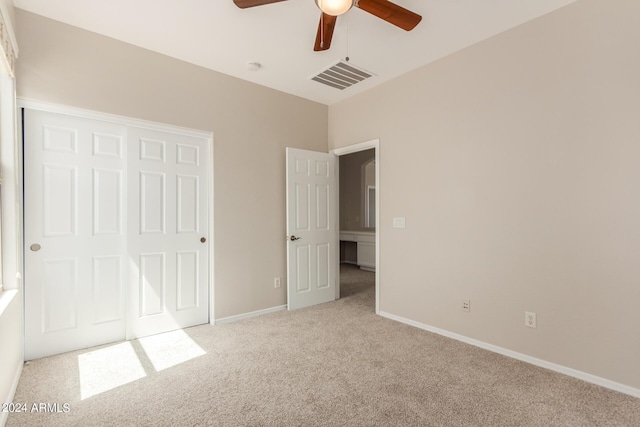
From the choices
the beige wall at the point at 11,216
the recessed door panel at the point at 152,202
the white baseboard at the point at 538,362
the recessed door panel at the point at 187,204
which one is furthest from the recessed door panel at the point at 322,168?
the beige wall at the point at 11,216

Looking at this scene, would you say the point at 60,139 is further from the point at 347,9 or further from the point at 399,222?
the point at 399,222

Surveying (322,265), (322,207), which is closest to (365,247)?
(322,265)

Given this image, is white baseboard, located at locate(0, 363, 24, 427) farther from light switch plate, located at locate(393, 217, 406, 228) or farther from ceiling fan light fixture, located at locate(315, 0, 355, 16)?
light switch plate, located at locate(393, 217, 406, 228)

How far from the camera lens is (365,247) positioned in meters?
6.57

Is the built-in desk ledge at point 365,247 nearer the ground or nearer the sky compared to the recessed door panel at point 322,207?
nearer the ground

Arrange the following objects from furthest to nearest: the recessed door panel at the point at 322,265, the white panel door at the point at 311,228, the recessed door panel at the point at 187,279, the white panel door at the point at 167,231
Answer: the recessed door panel at the point at 322,265 < the white panel door at the point at 311,228 < the recessed door panel at the point at 187,279 < the white panel door at the point at 167,231

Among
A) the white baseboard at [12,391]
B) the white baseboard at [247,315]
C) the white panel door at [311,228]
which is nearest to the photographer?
the white baseboard at [12,391]

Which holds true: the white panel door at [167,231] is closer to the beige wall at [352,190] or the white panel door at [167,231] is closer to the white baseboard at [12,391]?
the white baseboard at [12,391]

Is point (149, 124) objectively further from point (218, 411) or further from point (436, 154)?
point (436, 154)

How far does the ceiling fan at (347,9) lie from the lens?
5.78 feet

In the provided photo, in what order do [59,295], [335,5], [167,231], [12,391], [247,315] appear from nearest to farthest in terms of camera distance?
1. [335,5]
2. [12,391]
3. [59,295]
4. [167,231]
5. [247,315]

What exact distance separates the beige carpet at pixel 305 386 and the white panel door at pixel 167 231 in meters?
0.30

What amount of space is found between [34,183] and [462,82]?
3.88 m

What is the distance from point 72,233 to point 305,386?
7.75 ft
